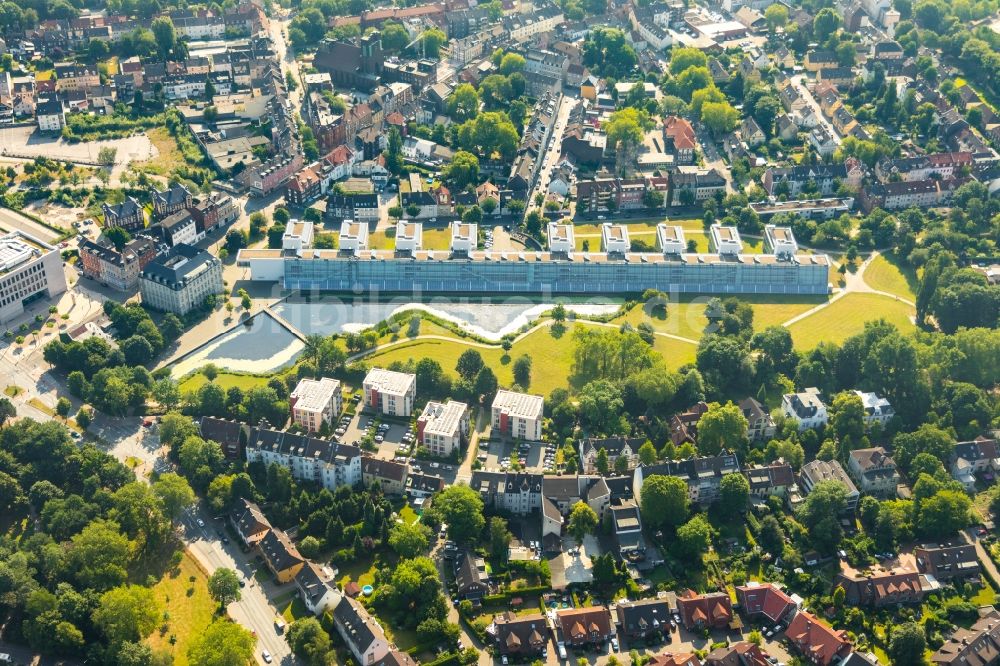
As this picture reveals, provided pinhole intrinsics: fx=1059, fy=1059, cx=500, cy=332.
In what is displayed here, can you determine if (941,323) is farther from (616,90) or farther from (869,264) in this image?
(616,90)

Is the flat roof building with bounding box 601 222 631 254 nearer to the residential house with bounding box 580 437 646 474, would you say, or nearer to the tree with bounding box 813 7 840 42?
the residential house with bounding box 580 437 646 474

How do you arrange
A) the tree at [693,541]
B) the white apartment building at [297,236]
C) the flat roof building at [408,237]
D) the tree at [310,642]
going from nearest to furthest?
the tree at [310,642] < the tree at [693,541] < the white apartment building at [297,236] < the flat roof building at [408,237]

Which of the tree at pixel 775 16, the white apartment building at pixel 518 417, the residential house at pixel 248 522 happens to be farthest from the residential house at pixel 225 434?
the tree at pixel 775 16

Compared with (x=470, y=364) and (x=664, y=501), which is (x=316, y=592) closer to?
(x=664, y=501)

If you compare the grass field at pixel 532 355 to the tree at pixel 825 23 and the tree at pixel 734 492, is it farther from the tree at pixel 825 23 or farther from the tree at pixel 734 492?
the tree at pixel 825 23

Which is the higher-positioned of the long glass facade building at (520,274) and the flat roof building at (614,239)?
the flat roof building at (614,239)
